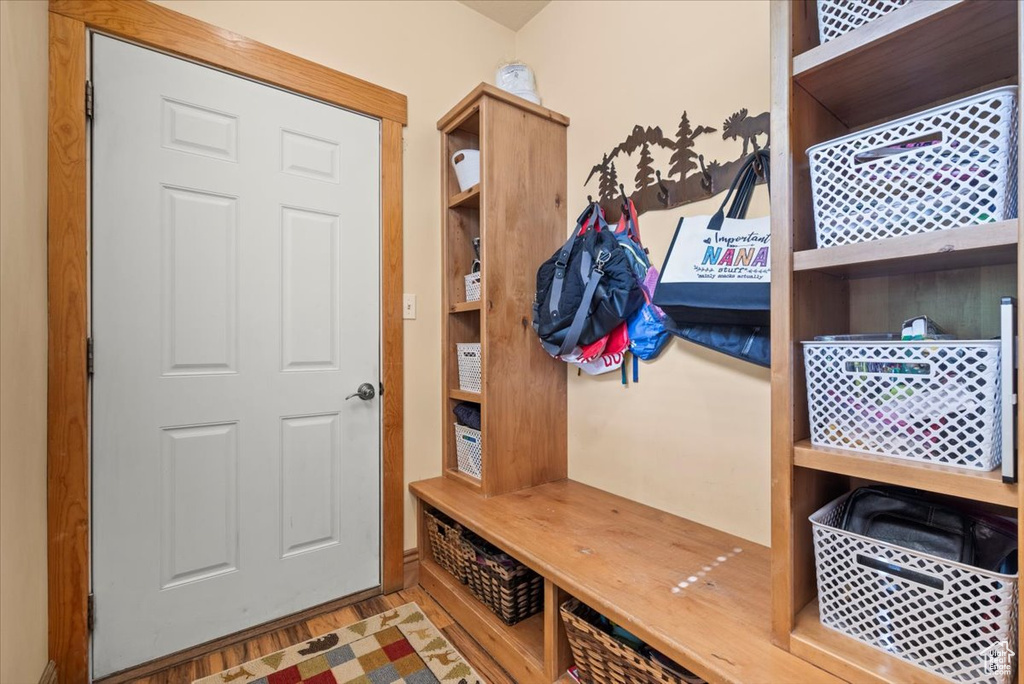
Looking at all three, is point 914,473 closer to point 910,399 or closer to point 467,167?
point 910,399

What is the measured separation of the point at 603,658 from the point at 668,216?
1.39m

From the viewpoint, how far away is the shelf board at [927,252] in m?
0.75

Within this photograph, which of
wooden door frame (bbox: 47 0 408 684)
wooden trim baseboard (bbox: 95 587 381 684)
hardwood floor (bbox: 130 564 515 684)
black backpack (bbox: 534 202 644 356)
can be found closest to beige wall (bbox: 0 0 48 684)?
wooden door frame (bbox: 47 0 408 684)

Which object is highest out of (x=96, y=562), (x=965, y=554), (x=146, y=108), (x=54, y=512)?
(x=146, y=108)

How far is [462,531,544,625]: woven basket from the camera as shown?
1.59m

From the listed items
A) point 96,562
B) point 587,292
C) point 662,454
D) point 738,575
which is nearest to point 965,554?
point 738,575

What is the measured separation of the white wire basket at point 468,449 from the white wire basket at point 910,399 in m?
1.30

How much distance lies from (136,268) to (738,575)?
6.73 ft

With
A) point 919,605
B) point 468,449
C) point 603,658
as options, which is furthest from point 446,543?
point 919,605

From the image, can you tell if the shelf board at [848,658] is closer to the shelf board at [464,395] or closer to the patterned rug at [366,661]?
the patterned rug at [366,661]

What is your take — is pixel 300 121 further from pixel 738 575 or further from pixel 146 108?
pixel 738 575

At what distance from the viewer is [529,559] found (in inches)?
54.5

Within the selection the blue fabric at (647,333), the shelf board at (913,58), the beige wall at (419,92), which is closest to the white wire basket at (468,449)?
the beige wall at (419,92)

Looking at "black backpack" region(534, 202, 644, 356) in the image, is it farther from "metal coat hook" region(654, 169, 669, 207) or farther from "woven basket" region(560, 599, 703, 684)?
"woven basket" region(560, 599, 703, 684)
